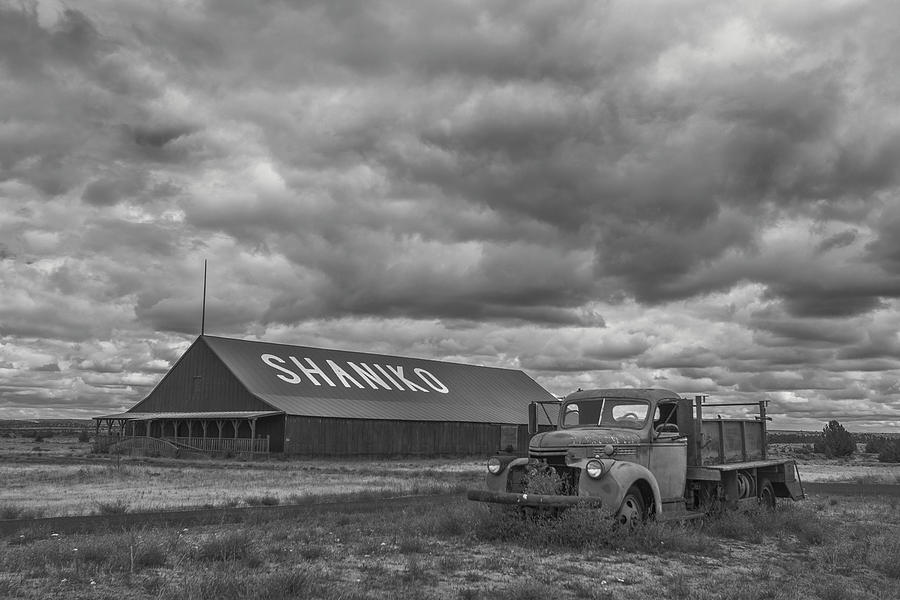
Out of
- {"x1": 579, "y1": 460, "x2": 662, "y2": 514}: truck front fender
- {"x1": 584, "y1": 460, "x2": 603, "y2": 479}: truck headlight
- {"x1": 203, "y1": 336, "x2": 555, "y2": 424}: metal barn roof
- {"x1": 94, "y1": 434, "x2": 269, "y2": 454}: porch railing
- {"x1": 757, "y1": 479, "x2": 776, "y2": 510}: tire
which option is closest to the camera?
{"x1": 579, "y1": 460, "x2": 662, "y2": 514}: truck front fender

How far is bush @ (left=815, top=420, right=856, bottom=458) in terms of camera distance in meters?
67.1

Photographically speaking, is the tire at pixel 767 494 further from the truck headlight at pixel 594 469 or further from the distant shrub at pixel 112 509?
the distant shrub at pixel 112 509

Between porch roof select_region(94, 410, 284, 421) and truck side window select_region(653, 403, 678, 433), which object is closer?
truck side window select_region(653, 403, 678, 433)

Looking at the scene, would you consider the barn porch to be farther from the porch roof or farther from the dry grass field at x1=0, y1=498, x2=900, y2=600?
the dry grass field at x1=0, y1=498, x2=900, y2=600

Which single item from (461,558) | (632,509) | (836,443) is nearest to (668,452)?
(632,509)

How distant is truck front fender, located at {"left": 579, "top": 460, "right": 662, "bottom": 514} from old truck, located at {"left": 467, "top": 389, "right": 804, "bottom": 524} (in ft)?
0.06

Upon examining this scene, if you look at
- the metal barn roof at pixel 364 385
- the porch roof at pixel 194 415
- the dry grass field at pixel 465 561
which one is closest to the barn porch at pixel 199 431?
the porch roof at pixel 194 415

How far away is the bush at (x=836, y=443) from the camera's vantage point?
67.1 meters

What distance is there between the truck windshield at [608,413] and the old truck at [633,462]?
20mm

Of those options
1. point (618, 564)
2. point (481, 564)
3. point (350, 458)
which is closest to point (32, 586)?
point (481, 564)

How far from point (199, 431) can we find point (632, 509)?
5063cm

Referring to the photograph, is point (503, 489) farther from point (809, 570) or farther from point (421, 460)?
point (421, 460)

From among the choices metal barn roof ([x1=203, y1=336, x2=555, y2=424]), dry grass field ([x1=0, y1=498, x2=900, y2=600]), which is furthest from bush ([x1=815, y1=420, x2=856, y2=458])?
dry grass field ([x1=0, y1=498, x2=900, y2=600])

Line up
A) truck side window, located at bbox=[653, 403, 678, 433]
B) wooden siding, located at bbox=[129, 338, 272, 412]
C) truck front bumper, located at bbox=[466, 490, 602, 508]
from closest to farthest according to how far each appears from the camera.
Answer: truck front bumper, located at bbox=[466, 490, 602, 508] → truck side window, located at bbox=[653, 403, 678, 433] → wooden siding, located at bbox=[129, 338, 272, 412]
